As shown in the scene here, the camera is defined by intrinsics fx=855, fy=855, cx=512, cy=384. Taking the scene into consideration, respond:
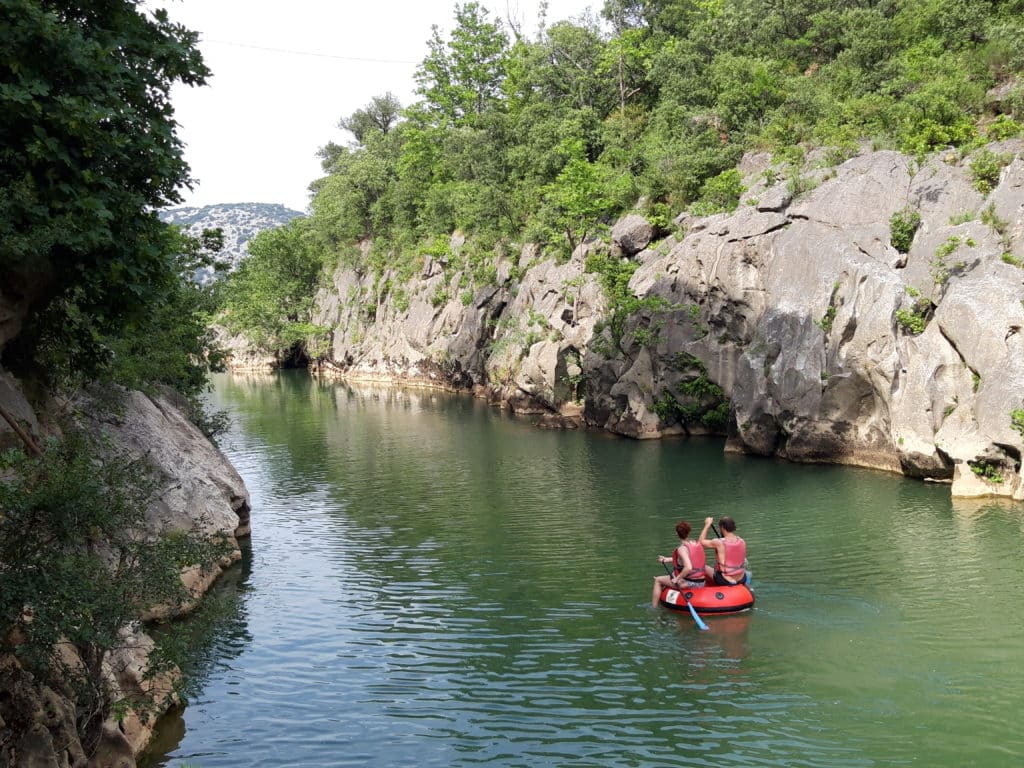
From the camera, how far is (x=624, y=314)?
4047cm

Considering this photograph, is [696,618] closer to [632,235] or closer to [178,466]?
[178,466]

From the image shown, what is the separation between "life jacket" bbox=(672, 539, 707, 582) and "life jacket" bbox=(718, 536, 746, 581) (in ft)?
1.26

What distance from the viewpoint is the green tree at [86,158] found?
10.2 meters

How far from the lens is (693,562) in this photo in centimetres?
1653

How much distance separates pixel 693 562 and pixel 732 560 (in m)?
0.74

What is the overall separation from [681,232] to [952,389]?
1903cm

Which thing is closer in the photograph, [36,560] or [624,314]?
[36,560]

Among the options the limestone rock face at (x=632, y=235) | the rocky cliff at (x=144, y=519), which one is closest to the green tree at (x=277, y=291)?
the limestone rock face at (x=632, y=235)

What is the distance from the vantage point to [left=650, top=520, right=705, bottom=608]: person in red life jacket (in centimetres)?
1639

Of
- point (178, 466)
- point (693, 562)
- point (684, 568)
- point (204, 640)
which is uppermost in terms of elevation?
point (178, 466)

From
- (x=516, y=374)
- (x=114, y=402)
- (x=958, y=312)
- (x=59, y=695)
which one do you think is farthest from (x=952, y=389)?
(x=516, y=374)

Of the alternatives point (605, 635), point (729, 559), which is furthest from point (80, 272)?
point (729, 559)

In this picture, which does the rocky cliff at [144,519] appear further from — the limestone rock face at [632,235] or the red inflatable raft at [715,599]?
the limestone rock face at [632,235]

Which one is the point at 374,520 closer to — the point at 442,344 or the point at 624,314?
the point at 624,314
